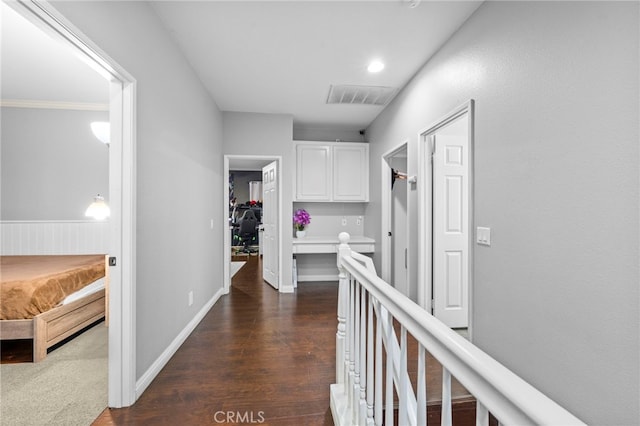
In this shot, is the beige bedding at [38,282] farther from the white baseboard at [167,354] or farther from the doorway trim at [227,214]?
the doorway trim at [227,214]

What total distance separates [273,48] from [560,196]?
2.44m

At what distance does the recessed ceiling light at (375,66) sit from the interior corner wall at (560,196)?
0.88 meters

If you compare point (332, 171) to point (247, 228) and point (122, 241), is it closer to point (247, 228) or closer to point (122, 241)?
point (122, 241)

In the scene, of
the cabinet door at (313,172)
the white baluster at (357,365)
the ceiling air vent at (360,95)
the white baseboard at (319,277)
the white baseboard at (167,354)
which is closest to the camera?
the white baluster at (357,365)

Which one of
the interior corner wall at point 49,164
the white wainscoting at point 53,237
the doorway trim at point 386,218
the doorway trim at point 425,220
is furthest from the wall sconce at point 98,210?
the doorway trim at point 425,220

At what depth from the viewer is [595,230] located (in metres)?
1.23

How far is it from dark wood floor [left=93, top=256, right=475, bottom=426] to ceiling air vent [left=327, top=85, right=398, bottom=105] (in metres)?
2.72

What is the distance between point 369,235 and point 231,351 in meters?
2.86

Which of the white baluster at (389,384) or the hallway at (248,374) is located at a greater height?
the white baluster at (389,384)

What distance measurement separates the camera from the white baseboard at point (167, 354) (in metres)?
1.84

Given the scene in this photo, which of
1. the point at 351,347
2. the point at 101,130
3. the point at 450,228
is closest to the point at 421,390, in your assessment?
the point at 351,347

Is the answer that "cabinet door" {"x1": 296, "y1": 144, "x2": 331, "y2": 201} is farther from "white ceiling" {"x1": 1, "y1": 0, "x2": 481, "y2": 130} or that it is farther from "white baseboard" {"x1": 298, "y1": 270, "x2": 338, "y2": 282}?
"white baseboard" {"x1": 298, "y1": 270, "x2": 338, "y2": 282}

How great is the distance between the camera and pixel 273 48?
8.18ft

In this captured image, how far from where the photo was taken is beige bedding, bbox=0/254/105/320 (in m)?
2.11
